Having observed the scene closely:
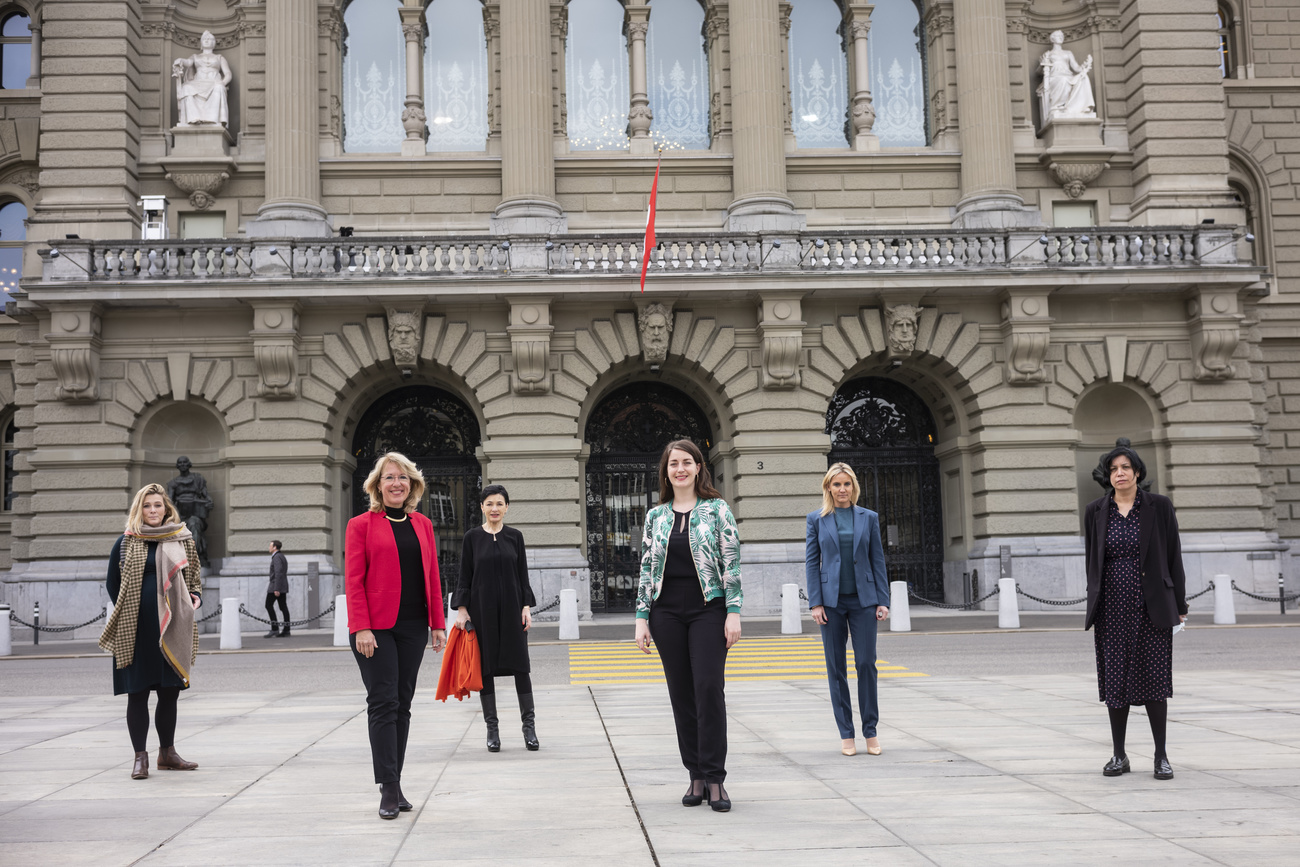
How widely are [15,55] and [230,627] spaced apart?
65.3ft

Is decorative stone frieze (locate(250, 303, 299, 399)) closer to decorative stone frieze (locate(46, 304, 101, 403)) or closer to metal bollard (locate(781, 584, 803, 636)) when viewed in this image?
decorative stone frieze (locate(46, 304, 101, 403))

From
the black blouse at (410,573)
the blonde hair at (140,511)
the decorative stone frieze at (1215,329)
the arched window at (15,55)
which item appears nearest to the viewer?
the black blouse at (410,573)

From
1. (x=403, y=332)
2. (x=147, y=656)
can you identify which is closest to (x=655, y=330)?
(x=403, y=332)

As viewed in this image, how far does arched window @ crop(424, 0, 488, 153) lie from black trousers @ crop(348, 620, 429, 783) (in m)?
24.6

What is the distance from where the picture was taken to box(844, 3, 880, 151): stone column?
3070 centimetres

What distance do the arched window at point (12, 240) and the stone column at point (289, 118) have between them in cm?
841

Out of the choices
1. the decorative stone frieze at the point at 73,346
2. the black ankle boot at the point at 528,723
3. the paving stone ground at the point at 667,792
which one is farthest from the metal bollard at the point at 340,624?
the black ankle boot at the point at 528,723

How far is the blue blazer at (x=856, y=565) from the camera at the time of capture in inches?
370

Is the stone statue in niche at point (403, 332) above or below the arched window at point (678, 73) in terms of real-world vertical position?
below

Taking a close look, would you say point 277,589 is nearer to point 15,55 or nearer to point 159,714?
point 159,714

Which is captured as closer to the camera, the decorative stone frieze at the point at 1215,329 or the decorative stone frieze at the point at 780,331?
the decorative stone frieze at the point at 780,331

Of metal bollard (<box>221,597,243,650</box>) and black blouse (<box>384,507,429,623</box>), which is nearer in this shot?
black blouse (<box>384,507,429,623</box>)

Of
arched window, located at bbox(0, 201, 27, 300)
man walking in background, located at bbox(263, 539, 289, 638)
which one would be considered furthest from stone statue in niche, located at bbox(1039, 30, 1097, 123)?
arched window, located at bbox(0, 201, 27, 300)

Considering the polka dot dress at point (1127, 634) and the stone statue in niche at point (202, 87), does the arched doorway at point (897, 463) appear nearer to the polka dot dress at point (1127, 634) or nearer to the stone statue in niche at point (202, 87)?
the stone statue in niche at point (202, 87)
